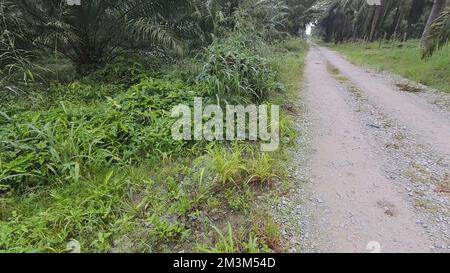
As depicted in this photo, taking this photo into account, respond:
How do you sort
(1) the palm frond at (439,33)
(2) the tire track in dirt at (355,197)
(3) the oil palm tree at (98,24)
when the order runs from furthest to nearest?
(3) the oil palm tree at (98,24) < (1) the palm frond at (439,33) < (2) the tire track in dirt at (355,197)

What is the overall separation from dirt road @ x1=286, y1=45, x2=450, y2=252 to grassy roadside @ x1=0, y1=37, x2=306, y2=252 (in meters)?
0.46

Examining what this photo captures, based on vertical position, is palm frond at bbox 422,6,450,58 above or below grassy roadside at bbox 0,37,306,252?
above

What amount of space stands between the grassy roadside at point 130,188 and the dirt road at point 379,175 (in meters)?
0.46

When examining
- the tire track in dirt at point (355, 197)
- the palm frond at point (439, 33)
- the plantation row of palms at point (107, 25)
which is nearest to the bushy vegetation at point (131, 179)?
the tire track in dirt at point (355, 197)

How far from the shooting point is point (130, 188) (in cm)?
259

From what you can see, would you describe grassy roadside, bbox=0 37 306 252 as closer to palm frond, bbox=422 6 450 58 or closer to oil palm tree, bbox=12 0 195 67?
oil palm tree, bbox=12 0 195 67

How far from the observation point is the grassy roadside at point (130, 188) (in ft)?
6.70

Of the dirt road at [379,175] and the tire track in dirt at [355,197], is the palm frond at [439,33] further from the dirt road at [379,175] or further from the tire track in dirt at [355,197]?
the tire track in dirt at [355,197]

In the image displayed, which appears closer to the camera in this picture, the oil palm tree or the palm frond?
the palm frond

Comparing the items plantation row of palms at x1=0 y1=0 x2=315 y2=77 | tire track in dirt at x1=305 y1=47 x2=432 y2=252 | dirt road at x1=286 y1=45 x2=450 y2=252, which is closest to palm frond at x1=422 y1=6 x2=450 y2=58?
dirt road at x1=286 y1=45 x2=450 y2=252

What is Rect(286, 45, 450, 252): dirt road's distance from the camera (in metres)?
2.03

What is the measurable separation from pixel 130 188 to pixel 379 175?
247cm

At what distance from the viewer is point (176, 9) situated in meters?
6.09
